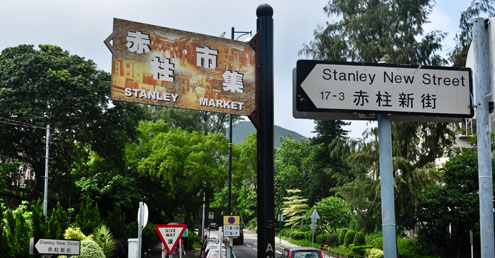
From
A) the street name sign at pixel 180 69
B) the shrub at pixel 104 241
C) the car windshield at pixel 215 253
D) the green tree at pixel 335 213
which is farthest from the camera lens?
the green tree at pixel 335 213

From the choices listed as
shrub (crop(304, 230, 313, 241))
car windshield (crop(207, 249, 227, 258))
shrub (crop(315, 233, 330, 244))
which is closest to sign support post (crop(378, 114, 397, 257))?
car windshield (crop(207, 249, 227, 258))

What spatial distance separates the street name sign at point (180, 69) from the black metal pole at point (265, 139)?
0.13 metres

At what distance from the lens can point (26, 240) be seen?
1934 cm

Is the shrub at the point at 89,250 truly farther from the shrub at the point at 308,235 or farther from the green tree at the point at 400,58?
the shrub at the point at 308,235

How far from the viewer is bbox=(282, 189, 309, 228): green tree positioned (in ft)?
196

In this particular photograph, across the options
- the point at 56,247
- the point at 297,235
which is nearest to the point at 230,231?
the point at 56,247

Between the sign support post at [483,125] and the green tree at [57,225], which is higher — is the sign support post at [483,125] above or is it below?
above

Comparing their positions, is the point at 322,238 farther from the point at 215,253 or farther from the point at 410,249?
the point at 215,253

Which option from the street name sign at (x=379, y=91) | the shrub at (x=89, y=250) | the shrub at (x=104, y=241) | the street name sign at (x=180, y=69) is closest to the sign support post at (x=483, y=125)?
the street name sign at (x=379, y=91)

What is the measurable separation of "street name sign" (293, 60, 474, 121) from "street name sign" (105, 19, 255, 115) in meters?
0.64

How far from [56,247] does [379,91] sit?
6484 millimetres

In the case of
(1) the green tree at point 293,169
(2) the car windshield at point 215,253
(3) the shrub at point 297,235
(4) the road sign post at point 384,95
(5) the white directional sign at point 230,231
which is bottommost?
(3) the shrub at point 297,235

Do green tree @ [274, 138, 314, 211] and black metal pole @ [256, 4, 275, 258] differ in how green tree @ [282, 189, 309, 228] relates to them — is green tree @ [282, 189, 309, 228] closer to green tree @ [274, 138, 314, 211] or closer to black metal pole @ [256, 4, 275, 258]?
green tree @ [274, 138, 314, 211]

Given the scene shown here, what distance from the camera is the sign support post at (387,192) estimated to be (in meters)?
5.65
